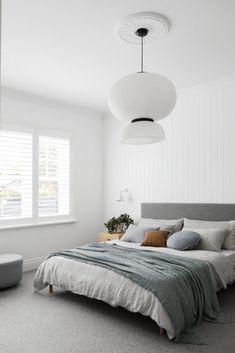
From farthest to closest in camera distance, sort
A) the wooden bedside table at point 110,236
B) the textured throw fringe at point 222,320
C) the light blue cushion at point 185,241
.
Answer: the wooden bedside table at point 110,236 → the light blue cushion at point 185,241 → the textured throw fringe at point 222,320

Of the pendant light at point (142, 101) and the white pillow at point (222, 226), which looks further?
the white pillow at point (222, 226)

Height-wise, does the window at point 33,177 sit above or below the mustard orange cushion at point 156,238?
above

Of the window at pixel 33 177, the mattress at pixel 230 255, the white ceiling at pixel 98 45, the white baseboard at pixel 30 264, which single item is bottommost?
the white baseboard at pixel 30 264

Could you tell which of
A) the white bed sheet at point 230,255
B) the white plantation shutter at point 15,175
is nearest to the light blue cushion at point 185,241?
the white bed sheet at point 230,255

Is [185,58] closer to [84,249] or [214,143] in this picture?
[214,143]

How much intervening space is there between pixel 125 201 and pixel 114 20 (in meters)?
3.54

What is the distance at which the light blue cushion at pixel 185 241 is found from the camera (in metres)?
3.79

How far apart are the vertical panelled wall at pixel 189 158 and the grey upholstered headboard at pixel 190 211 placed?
5.4 inches

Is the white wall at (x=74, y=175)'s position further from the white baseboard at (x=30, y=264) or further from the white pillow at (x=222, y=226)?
the white pillow at (x=222, y=226)

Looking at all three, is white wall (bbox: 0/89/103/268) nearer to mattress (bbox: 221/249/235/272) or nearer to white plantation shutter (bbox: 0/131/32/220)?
white plantation shutter (bbox: 0/131/32/220)

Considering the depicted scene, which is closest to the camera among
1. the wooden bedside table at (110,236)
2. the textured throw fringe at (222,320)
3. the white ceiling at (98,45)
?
the white ceiling at (98,45)

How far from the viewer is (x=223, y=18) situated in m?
2.76

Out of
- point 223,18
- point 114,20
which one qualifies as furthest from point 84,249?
point 223,18

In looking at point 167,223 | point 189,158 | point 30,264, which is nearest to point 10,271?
point 30,264
